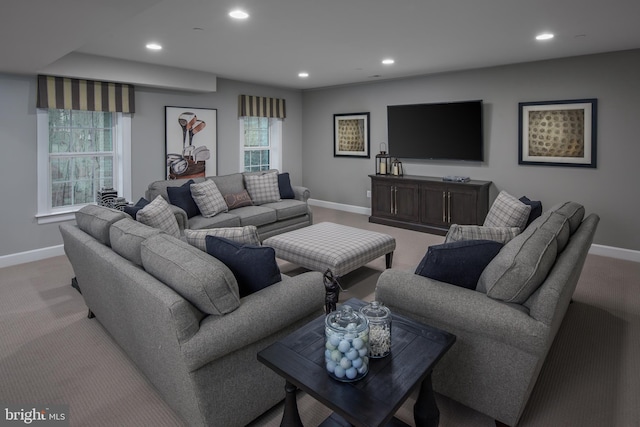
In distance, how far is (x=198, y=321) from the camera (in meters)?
1.75

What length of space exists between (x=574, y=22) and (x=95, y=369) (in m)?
4.55

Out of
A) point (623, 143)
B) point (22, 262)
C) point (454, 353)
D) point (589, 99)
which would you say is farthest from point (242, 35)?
point (623, 143)

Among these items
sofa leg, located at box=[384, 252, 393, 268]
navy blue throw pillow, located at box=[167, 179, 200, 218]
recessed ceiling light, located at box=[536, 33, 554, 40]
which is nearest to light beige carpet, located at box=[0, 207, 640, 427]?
sofa leg, located at box=[384, 252, 393, 268]

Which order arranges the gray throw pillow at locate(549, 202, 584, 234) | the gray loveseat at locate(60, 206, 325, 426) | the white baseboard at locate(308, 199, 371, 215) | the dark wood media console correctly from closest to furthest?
the gray loveseat at locate(60, 206, 325, 426), the gray throw pillow at locate(549, 202, 584, 234), the dark wood media console, the white baseboard at locate(308, 199, 371, 215)

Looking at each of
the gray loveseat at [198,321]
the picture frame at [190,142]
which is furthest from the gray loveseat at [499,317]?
the picture frame at [190,142]

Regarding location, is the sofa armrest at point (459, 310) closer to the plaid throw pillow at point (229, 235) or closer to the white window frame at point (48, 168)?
the plaid throw pillow at point (229, 235)

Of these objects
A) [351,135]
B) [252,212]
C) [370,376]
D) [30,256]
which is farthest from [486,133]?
[30,256]

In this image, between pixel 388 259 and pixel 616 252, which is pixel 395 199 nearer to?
pixel 388 259

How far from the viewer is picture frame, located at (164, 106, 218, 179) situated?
18.8 feet

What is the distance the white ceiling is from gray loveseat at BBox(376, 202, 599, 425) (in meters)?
2.06

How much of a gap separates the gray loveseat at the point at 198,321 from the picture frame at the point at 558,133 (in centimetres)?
419

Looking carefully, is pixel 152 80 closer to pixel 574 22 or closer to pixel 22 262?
pixel 22 262

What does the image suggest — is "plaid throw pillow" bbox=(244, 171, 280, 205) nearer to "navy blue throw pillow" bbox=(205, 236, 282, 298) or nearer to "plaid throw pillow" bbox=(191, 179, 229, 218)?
"plaid throw pillow" bbox=(191, 179, 229, 218)

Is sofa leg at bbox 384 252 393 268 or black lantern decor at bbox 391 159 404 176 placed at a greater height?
black lantern decor at bbox 391 159 404 176
